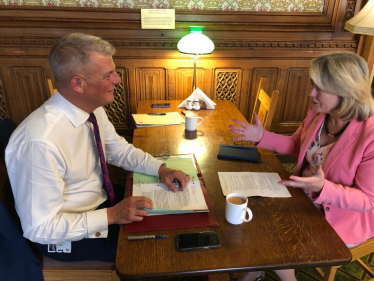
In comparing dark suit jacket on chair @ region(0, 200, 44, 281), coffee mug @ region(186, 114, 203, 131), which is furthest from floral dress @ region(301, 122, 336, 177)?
dark suit jacket on chair @ region(0, 200, 44, 281)

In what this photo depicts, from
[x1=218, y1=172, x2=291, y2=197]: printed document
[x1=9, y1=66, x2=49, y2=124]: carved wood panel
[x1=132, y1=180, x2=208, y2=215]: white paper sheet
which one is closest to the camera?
[x1=132, y1=180, x2=208, y2=215]: white paper sheet

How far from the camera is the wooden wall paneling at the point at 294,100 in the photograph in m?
2.81

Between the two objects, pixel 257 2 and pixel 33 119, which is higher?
pixel 257 2

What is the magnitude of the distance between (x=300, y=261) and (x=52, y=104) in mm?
1057

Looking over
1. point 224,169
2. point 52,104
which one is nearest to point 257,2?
point 224,169

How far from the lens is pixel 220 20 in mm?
2486

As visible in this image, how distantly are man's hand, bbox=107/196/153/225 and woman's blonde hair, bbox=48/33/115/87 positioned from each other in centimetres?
52

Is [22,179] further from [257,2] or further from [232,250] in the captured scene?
[257,2]

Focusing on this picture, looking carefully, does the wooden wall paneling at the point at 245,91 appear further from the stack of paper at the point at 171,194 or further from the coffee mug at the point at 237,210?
the coffee mug at the point at 237,210

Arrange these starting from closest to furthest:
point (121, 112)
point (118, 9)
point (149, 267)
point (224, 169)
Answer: point (149, 267) < point (224, 169) < point (118, 9) < point (121, 112)

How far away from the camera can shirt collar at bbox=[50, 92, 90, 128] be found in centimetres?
116

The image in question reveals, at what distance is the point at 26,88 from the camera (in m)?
2.60

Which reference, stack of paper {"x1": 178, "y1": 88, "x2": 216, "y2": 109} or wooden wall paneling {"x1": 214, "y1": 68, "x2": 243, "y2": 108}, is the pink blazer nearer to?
stack of paper {"x1": 178, "y1": 88, "x2": 216, "y2": 109}

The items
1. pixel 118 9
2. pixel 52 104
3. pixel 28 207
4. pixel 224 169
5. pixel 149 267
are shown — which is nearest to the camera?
pixel 149 267
